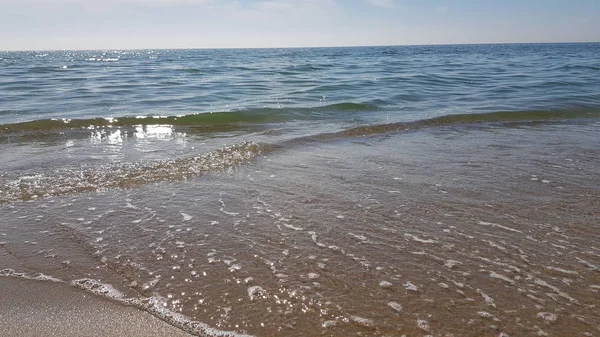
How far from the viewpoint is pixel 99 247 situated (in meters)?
3.94

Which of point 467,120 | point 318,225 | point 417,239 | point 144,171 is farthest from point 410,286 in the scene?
point 467,120

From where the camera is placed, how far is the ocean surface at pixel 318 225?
10.1 feet

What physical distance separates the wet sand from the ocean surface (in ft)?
0.32

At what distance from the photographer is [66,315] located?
3.00m

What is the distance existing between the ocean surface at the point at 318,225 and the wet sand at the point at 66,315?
0.32 feet

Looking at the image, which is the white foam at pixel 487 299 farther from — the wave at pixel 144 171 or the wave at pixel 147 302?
the wave at pixel 144 171

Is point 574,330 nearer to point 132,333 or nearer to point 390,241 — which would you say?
point 390,241

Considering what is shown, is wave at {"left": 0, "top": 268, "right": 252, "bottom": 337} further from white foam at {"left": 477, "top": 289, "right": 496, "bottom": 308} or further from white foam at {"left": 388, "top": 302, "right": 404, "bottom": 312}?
white foam at {"left": 477, "top": 289, "right": 496, "bottom": 308}

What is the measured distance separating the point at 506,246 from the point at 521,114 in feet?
29.5

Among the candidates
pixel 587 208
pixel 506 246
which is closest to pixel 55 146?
pixel 506 246

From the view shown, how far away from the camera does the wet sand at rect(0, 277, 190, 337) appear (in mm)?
2844

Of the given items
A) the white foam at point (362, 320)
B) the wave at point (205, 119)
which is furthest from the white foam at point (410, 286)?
the wave at point (205, 119)

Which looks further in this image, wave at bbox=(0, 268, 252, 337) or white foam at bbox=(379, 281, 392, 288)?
white foam at bbox=(379, 281, 392, 288)

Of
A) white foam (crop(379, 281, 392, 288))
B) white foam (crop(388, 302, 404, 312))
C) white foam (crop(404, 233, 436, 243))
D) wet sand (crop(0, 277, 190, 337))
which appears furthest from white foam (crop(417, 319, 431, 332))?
wet sand (crop(0, 277, 190, 337))
